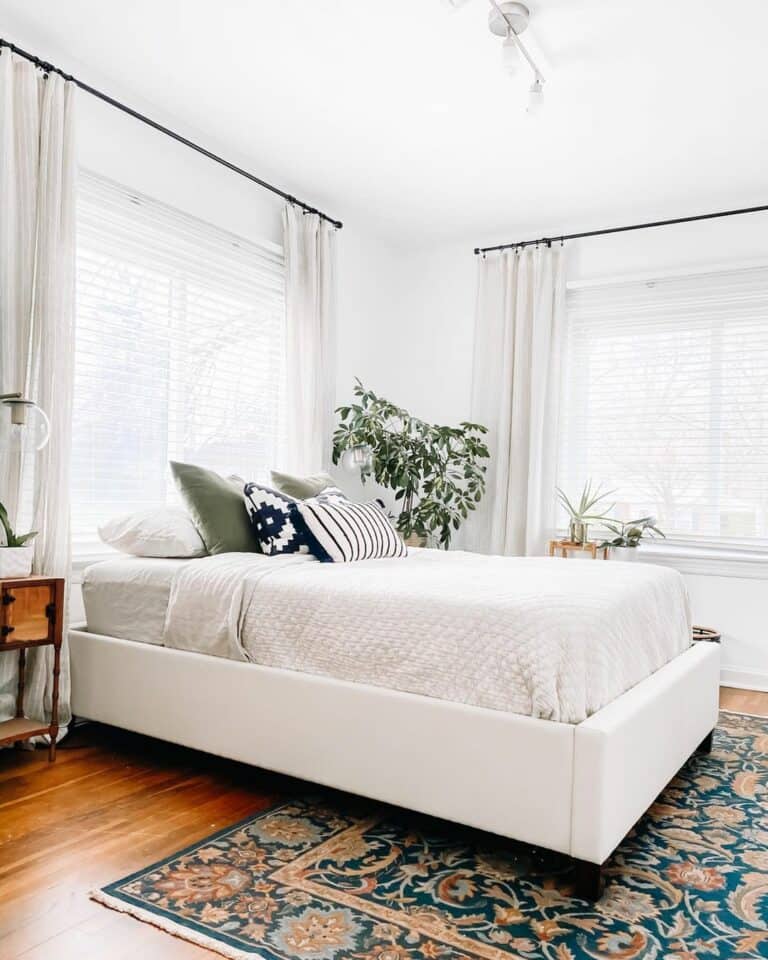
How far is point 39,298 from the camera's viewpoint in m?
2.88

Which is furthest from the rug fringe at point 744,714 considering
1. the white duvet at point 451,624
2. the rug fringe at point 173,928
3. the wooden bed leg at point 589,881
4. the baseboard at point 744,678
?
the rug fringe at point 173,928

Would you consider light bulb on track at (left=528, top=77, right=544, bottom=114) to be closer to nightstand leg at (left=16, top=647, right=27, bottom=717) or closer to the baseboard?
nightstand leg at (left=16, top=647, right=27, bottom=717)

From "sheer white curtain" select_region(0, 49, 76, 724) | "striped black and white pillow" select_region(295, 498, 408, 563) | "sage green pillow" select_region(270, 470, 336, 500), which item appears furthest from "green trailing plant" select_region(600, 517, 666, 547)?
"sheer white curtain" select_region(0, 49, 76, 724)

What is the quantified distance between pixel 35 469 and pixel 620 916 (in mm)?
2319

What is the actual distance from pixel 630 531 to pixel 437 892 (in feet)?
9.17

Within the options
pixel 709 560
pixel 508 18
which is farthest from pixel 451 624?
pixel 709 560

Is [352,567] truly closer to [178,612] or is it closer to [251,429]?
[178,612]

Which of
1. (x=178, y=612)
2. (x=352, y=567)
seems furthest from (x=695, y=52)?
(x=178, y=612)

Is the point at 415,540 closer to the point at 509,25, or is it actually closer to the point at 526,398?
the point at 526,398

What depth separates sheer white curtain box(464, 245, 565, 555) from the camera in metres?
4.68

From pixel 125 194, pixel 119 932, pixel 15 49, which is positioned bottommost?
pixel 119 932

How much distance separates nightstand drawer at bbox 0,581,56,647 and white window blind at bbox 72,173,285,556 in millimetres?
564

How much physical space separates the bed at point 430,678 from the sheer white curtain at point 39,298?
0.22m

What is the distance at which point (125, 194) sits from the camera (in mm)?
3424
